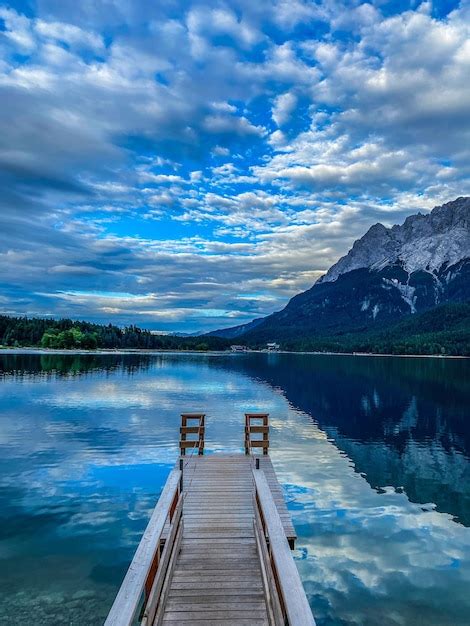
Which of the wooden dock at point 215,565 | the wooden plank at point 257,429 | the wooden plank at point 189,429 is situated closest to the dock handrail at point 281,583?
the wooden dock at point 215,565

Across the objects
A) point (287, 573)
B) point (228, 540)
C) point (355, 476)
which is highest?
point (287, 573)

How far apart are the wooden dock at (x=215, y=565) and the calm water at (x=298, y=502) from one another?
2.50 m

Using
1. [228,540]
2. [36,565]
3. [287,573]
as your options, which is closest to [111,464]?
[36,565]

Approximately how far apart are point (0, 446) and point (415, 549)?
85.6ft

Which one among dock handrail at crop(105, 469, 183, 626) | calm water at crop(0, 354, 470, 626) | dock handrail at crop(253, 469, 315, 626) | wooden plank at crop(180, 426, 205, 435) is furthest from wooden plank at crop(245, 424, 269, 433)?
dock handrail at crop(105, 469, 183, 626)

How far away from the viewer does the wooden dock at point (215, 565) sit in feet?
21.2

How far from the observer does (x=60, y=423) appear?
39281 millimetres

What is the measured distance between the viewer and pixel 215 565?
10938mm

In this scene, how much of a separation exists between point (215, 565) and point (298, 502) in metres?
9.93

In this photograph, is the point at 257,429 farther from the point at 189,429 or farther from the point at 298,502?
the point at 298,502

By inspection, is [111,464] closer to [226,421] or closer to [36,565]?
[36,565]

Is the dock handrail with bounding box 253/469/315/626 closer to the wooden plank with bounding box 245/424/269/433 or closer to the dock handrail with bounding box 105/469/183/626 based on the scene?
the dock handrail with bounding box 105/469/183/626

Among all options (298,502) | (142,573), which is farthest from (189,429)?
(142,573)

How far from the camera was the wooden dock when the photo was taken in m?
6.46
